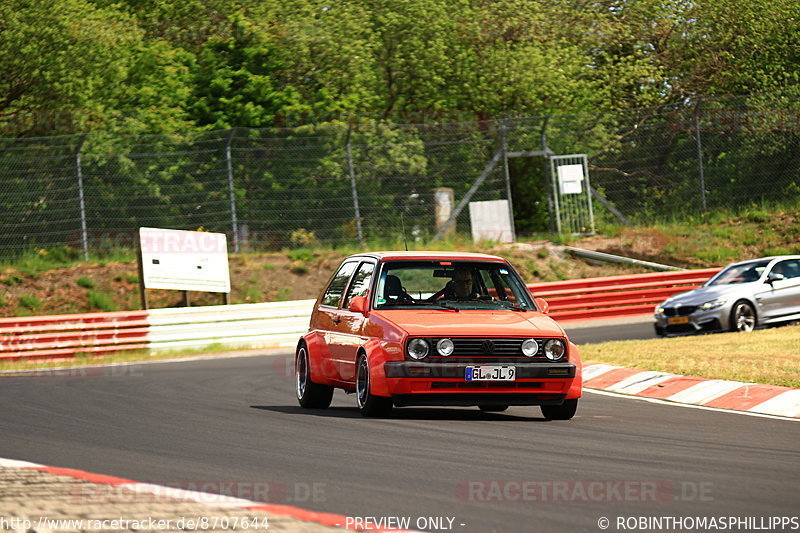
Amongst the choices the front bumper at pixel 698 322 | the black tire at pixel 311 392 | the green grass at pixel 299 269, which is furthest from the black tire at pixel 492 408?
the green grass at pixel 299 269

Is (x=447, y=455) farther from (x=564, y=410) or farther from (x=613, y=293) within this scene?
Result: (x=613, y=293)

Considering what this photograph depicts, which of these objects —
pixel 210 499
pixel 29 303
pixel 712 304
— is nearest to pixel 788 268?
pixel 712 304

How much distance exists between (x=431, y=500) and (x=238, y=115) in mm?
28221

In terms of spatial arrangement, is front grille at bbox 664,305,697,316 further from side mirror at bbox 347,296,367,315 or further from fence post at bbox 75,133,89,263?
fence post at bbox 75,133,89,263

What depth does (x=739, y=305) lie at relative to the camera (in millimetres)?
21047

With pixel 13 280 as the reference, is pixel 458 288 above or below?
below

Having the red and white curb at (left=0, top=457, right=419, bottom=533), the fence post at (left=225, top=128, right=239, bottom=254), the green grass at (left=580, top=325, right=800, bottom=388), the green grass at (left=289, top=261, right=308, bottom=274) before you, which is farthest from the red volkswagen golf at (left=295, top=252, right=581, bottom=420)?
the green grass at (left=289, top=261, right=308, bottom=274)

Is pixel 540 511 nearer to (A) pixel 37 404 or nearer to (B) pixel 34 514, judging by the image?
(B) pixel 34 514

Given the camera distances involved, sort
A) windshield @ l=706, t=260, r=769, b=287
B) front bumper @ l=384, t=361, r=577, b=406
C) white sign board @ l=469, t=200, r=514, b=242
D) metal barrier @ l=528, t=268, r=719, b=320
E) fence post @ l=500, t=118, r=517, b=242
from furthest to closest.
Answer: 1. white sign board @ l=469, t=200, r=514, b=242
2. fence post @ l=500, t=118, r=517, b=242
3. metal barrier @ l=528, t=268, r=719, b=320
4. windshield @ l=706, t=260, r=769, b=287
5. front bumper @ l=384, t=361, r=577, b=406

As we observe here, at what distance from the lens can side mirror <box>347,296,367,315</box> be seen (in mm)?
11773

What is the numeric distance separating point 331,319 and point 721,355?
18.9 ft

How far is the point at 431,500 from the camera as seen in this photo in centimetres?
677

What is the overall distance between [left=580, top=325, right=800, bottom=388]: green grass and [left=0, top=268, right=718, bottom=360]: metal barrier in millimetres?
7407

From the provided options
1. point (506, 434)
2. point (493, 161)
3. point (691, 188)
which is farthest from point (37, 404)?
point (691, 188)
